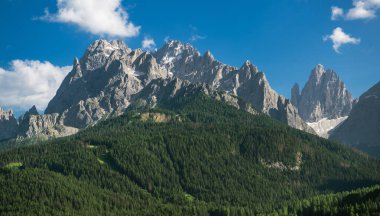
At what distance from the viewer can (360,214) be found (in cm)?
19688

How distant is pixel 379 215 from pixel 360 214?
9.46m

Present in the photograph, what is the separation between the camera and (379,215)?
18838cm
